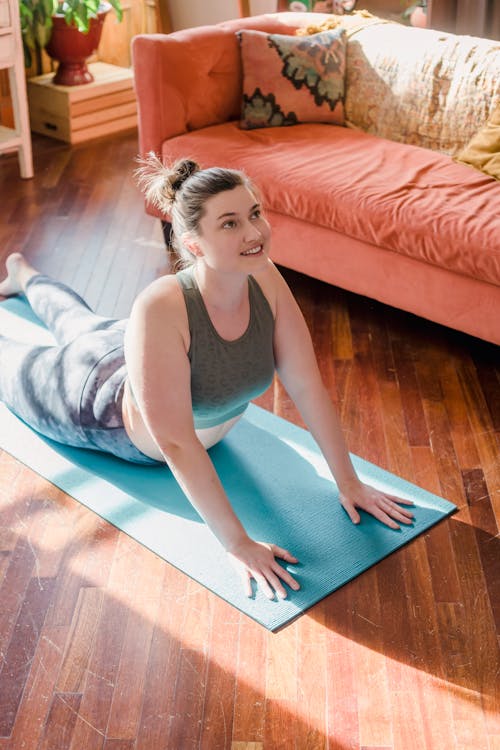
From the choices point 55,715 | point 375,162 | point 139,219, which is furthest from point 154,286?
point 139,219

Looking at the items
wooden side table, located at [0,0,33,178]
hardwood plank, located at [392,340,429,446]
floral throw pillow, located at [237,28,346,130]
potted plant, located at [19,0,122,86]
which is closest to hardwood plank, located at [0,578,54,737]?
hardwood plank, located at [392,340,429,446]

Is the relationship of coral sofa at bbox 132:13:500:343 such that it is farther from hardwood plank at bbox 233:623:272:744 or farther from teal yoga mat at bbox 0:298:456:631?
hardwood plank at bbox 233:623:272:744

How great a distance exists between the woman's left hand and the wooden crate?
315 centimetres

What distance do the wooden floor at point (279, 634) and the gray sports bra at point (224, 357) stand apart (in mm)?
392

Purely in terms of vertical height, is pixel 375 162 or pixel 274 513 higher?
pixel 375 162

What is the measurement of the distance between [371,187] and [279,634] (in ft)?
5.26

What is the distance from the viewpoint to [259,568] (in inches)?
84.0

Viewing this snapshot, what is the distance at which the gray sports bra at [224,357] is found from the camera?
2139 mm

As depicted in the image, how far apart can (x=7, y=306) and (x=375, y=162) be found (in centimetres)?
132

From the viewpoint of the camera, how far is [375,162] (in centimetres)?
334

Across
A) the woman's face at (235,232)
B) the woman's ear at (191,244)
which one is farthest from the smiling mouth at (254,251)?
the woman's ear at (191,244)

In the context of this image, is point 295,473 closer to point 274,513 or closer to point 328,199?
point 274,513

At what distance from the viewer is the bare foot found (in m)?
3.18

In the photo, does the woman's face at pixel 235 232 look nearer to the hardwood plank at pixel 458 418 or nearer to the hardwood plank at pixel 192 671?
the hardwood plank at pixel 192 671
